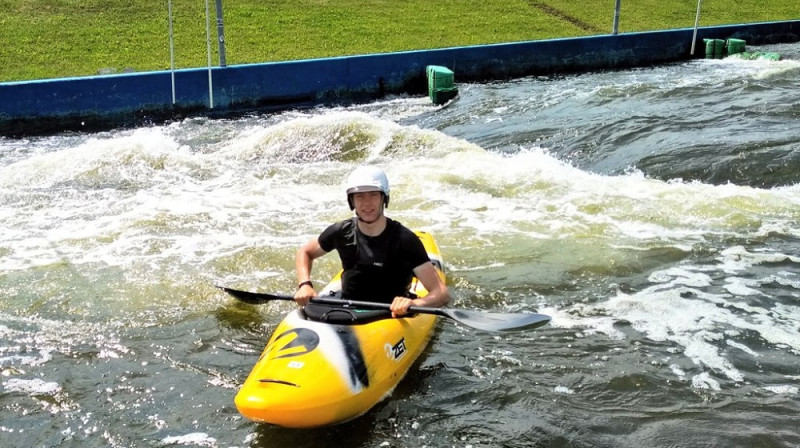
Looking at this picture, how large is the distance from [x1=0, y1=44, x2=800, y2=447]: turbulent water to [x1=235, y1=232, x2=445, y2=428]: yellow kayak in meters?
0.17

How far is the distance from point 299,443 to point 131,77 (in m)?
9.53

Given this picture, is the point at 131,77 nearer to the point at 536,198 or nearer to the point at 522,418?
the point at 536,198

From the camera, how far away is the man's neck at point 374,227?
428cm

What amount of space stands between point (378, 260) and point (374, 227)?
194 millimetres

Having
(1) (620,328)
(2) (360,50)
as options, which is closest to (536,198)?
(1) (620,328)

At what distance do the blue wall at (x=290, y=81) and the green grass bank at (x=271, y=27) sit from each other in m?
1.60

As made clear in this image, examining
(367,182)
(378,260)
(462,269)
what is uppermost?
(367,182)

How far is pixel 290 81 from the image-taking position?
13.0 m

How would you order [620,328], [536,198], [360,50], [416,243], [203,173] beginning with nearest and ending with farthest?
1. [416,243]
2. [620,328]
3. [536,198]
4. [203,173]
5. [360,50]

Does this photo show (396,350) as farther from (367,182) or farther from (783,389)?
(783,389)

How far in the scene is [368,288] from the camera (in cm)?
441

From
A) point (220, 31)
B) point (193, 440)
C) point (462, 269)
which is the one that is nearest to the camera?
point (193, 440)

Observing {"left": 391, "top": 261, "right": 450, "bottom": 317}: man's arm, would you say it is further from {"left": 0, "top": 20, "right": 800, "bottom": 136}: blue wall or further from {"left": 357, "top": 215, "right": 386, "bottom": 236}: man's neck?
{"left": 0, "top": 20, "right": 800, "bottom": 136}: blue wall

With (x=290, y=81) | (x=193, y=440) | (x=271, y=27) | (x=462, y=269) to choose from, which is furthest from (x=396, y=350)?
(x=271, y=27)
